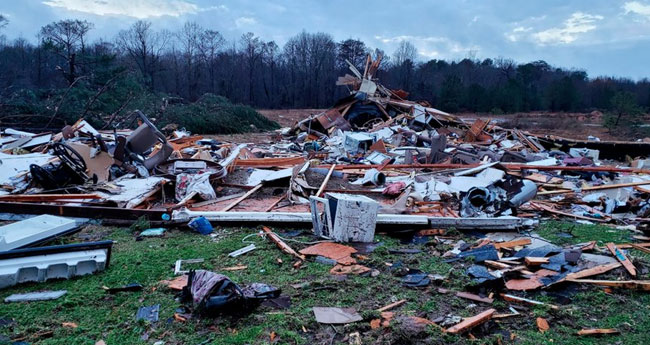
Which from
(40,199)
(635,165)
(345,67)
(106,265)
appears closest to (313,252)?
(106,265)

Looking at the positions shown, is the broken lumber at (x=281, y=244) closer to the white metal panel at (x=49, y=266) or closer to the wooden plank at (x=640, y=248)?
the white metal panel at (x=49, y=266)

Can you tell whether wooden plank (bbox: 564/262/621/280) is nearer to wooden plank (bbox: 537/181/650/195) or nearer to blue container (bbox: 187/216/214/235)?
blue container (bbox: 187/216/214/235)

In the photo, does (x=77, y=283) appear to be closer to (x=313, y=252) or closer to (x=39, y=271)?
(x=39, y=271)

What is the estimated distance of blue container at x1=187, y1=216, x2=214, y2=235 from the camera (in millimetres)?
5906

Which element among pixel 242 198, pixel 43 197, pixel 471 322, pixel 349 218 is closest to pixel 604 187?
pixel 349 218

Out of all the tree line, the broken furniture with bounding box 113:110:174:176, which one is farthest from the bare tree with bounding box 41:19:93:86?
the broken furniture with bounding box 113:110:174:176

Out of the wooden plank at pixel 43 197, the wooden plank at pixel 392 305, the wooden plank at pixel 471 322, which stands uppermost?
the wooden plank at pixel 43 197

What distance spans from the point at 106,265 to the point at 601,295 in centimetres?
481

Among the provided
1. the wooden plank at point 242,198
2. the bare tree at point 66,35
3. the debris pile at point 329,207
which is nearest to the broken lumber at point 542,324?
the debris pile at point 329,207

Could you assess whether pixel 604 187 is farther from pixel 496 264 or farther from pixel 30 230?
pixel 30 230

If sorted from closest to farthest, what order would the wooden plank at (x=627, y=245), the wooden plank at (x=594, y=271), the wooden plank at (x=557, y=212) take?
the wooden plank at (x=594, y=271) → the wooden plank at (x=627, y=245) → the wooden plank at (x=557, y=212)

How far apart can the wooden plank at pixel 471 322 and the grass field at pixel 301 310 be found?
0.19ft

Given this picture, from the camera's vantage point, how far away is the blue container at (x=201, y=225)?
591cm

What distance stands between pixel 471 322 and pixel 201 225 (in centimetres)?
394
